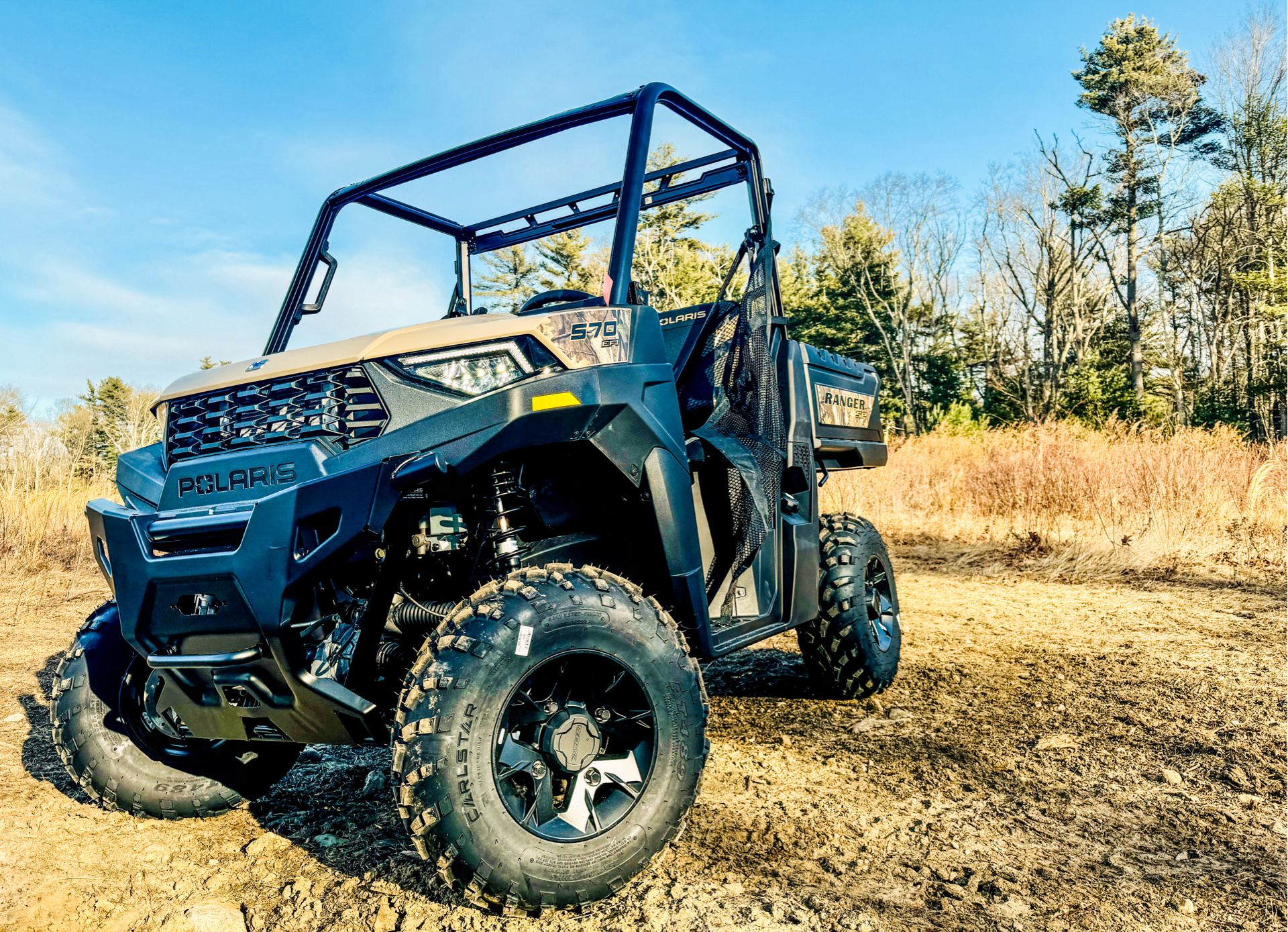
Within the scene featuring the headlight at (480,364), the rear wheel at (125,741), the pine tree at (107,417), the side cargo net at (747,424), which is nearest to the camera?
the headlight at (480,364)

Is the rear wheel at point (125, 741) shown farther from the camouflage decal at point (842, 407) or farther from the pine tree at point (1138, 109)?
the pine tree at point (1138, 109)

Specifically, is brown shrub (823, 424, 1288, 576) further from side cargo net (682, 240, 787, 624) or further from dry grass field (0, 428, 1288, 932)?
side cargo net (682, 240, 787, 624)

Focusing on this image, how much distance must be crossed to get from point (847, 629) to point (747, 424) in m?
1.28

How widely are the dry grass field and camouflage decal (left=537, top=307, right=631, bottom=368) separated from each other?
139 centimetres

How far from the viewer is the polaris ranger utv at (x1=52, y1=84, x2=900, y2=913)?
1979mm

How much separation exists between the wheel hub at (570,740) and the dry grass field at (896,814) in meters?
0.38

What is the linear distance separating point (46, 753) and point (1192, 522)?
921 cm

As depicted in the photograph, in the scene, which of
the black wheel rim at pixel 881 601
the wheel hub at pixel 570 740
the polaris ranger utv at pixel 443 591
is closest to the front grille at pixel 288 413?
the polaris ranger utv at pixel 443 591

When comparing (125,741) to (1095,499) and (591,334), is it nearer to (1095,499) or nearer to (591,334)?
(591,334)

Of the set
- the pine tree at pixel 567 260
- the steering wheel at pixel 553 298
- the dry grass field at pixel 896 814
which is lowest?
the dry grass field at pixel 896 814

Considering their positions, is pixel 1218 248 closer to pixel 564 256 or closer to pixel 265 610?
pixel 564 256

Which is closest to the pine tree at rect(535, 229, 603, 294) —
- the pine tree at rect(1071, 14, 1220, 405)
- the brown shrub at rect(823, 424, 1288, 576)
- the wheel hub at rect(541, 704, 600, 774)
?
the wheel hub at rect(541, 704, 600, 774)

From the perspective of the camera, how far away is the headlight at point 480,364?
2.18m

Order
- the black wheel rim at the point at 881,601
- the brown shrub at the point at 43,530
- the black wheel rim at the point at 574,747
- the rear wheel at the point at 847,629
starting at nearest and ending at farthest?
the black wheel rim at the point at 574,747 → the rear wheel at the point at 847,629 → the black wheel rim at the point at 881,601 → the brown shrub at the point at 43,530
